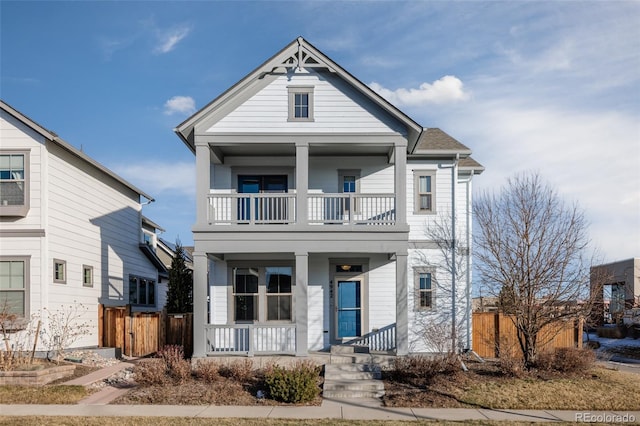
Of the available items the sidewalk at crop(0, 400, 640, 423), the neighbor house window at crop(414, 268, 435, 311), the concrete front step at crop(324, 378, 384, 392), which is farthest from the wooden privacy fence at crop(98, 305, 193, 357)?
the neighbor house window at crop(414, 268, 435, 311)

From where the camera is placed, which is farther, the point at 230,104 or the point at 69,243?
the point at 69,243

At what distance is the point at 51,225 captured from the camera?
1730 cm

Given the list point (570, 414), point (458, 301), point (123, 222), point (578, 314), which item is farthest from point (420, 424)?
point (123, 222)

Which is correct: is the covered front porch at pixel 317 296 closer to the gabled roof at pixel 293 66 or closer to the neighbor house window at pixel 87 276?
the gabled roof at pixel 293 66

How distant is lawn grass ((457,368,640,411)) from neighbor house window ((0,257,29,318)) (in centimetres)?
1219

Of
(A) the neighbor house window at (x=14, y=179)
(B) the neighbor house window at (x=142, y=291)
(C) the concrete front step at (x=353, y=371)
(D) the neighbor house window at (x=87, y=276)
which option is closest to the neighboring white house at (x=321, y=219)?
(C) the concrete front step at (x=353, y=371)

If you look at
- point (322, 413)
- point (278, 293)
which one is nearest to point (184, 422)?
point (322, 413)

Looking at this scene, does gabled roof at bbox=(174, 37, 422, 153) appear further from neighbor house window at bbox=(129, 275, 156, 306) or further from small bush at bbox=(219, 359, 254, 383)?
neighbor house window at bbox=(129, 275, 156, 306)

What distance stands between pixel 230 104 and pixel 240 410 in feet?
28.3

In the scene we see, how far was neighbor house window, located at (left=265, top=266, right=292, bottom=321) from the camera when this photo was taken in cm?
1806

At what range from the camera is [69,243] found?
18453 millimetres

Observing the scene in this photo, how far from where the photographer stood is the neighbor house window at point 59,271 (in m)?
17.5

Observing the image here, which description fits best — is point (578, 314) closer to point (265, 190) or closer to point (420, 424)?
point (420, 424)

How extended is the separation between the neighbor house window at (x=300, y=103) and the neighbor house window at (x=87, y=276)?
898cm
